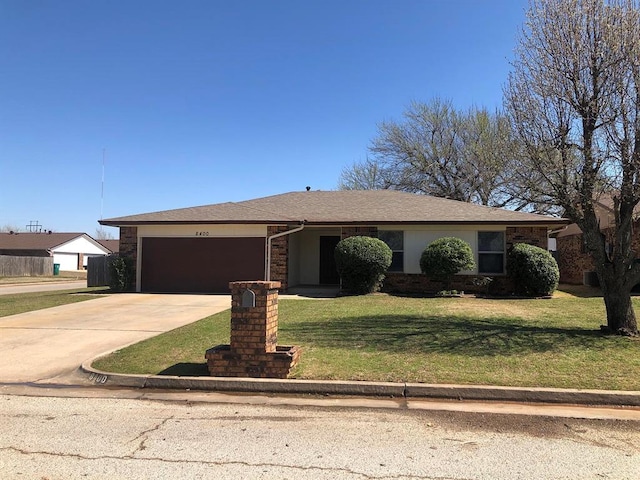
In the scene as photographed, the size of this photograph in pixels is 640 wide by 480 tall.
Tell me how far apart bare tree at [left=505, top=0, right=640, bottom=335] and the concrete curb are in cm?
391

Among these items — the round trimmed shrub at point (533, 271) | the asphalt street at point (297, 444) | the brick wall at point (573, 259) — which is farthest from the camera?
the brick wall at point (573, 259)

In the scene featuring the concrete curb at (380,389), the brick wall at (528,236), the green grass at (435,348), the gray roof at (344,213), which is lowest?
Answer: the concrete curb at (380,389)

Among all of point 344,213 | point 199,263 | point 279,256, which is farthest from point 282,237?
point 199,263

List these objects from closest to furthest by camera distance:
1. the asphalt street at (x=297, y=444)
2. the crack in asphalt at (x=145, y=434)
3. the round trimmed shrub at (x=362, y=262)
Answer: the asphalt street at (x=297, y=444)
the crack in asphalt at (x=145, y=434)
the round trimmed shrub at (x=362, y=262)

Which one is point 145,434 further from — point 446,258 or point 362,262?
point 446,258

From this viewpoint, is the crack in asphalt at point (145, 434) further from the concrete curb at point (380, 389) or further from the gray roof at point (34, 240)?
the gray roof at point (34, 240)

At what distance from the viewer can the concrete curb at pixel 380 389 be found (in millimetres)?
5715

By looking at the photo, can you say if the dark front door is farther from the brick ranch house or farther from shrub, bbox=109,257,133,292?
shrub, bbox=109,257,133,292

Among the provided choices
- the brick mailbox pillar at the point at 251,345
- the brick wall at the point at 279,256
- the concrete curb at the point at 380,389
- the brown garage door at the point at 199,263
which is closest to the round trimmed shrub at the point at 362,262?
the brick wall at the point at 279,256

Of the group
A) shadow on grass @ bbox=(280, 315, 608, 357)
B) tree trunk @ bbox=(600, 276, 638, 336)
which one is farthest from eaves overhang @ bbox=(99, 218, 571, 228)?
tree trunk @ bbox=(600, 276, 638, 336)

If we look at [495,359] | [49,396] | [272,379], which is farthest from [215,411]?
[495,359]

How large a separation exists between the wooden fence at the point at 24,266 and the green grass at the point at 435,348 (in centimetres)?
3993

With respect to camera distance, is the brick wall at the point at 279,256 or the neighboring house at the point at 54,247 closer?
the brick wall at the point at 279,256

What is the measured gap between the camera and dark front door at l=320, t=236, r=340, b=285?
20625 mm
